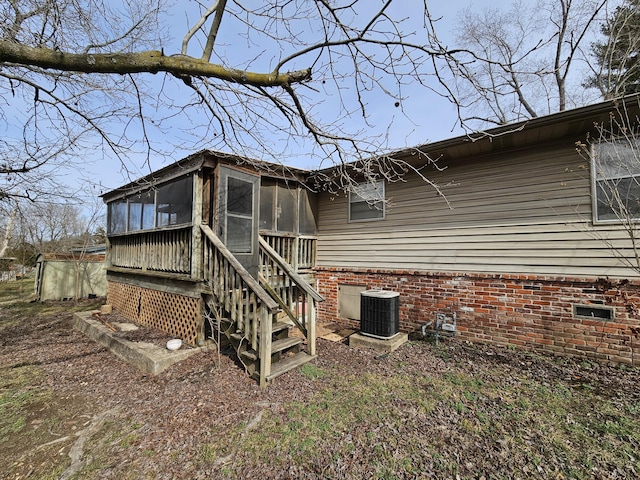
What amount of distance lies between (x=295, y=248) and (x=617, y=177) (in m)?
5.92

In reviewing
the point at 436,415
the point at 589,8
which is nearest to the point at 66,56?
the point at 436,415

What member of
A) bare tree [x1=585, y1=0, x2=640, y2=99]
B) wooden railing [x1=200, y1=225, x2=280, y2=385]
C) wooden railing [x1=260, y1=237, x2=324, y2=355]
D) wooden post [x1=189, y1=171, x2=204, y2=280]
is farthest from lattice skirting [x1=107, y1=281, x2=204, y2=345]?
bare tree [x1=585, y1=0, x2=640, y2=99]

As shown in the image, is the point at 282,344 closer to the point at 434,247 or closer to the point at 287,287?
the point at 287,287

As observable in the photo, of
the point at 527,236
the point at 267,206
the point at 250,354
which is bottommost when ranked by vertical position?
the point at 250,354

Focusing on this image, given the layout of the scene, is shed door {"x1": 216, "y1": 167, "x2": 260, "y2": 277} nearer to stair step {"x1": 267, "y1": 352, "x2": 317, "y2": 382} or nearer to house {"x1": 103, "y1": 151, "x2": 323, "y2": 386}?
house {"x1": 103, "y1": 151, "x2": 323, "y2": 386}

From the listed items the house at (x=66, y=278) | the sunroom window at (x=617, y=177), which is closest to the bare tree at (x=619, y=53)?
the sunroom window at (x=617, y=177)

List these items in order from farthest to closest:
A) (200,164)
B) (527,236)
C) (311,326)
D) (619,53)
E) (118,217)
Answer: (619,53)
(118,217)
(200,164)
(527,236)
(311,326)

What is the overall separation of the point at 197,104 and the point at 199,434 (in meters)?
3.80

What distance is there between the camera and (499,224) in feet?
17.0

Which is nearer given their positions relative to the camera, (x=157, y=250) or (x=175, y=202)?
(x=175, y=202)

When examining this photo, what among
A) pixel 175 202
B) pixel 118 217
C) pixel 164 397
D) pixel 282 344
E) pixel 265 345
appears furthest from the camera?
pixel 118 217

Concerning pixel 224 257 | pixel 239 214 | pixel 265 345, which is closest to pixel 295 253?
pixel 239 214

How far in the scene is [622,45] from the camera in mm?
9750

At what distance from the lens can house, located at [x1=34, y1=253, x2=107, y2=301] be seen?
10.7 m
